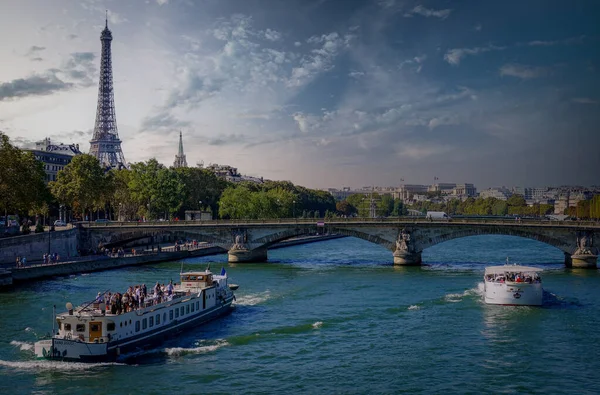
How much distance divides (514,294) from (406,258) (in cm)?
2806

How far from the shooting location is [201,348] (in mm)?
36594

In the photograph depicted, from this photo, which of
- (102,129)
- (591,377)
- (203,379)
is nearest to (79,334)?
(203,379)

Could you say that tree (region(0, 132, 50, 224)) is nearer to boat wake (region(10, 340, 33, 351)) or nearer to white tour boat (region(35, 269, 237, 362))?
white tour boat (region(35, 269, 237, 362))

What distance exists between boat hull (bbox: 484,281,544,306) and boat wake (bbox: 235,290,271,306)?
58.6 ft

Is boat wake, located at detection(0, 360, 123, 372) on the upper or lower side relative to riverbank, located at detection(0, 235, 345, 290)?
lower

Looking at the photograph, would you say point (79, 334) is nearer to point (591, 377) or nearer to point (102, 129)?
point (591, 377)

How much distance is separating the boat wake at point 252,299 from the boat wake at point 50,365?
1879 centimetres

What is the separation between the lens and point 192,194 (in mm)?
129000

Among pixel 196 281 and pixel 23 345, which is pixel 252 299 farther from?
pixel 23 345

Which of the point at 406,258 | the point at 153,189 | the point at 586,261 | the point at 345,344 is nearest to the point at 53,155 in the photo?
the point at 153,189

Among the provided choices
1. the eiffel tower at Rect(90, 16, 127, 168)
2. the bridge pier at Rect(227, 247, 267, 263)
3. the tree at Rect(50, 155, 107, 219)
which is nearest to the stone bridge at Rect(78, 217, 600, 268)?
the bridge pier at Rect(227, 247, 267, 263)

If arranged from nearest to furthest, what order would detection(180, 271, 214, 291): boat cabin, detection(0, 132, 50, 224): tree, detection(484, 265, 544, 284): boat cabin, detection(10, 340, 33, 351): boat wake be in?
detection(10, 340, 33, 351): boat wake
detection(180, 271, 214, 291): boat cabin
detection(484, 265, 544, 284): boat cabin
detection(0, 132, 50, 224): tree

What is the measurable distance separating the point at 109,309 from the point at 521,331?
25.2m

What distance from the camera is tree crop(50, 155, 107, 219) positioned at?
306 ft
